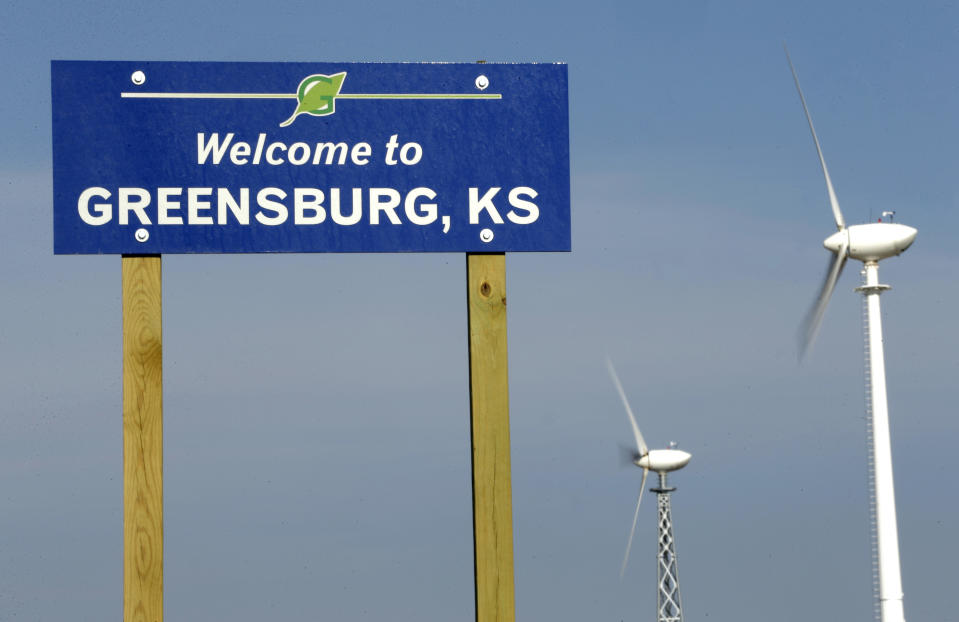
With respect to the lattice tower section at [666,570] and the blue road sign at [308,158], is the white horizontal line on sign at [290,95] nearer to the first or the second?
the blue road sign at [308,158]

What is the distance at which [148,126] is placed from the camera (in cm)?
1334

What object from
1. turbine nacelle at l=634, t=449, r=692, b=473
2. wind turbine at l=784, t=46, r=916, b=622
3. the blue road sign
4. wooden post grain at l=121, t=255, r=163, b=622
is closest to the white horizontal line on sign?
the blue road sign

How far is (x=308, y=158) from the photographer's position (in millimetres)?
13531

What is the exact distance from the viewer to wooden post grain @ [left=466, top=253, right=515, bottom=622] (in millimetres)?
13320

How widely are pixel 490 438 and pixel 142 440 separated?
9.82 ft

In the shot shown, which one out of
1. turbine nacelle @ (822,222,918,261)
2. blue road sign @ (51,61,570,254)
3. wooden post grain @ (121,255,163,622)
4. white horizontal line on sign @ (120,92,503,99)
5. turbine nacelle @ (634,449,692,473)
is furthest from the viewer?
turbine nacelle @ (634,449,692,473)

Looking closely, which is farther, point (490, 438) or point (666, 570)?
point (666, 570)

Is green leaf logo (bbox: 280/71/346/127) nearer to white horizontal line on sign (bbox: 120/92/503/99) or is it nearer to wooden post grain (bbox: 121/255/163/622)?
white horizontal line on sign (bbox: 120/92/503/99)

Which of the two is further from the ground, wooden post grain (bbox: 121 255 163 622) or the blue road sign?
the blue road sign

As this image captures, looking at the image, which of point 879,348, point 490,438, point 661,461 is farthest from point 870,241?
point 490,438

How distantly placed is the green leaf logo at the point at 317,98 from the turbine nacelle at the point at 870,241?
1163 inches

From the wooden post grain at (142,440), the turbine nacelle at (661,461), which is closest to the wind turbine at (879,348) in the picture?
the turbine nacelle at (661,461)

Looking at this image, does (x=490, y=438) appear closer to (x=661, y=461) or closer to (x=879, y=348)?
(x=879, y=348)

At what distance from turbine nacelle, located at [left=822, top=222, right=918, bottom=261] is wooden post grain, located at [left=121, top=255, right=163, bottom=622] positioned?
30.5 metres
